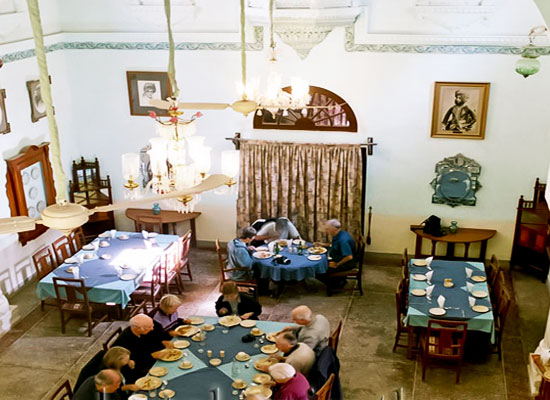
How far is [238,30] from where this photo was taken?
1055cm

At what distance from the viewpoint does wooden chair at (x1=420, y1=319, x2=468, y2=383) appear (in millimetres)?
7766

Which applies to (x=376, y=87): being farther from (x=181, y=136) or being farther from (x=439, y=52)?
(x=181, y=136)

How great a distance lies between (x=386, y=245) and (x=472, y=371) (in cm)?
355

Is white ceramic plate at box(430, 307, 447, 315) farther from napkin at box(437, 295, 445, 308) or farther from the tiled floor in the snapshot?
the tiled floor

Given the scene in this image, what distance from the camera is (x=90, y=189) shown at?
1177cm

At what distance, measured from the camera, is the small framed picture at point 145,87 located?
11.0m

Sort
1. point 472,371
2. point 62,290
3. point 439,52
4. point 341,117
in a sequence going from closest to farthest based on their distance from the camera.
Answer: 1. point 472,371
2. point 62,290
3. point 439,52
4. point 341,117

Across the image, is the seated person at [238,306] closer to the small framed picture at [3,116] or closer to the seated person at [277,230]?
the seated person at [277,230]

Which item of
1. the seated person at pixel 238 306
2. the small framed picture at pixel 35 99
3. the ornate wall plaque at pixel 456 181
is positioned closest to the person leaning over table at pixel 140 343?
the seated person at pixel 238 306

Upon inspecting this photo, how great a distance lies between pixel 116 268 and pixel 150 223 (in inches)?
87.9

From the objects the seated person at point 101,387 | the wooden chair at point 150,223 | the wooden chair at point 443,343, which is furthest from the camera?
the wooden chair at point 150,223

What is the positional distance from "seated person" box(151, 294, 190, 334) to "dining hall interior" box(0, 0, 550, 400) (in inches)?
1.6

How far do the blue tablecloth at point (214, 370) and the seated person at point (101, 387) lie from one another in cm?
63

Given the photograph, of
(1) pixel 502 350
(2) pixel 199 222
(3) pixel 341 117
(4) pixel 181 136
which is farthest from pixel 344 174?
(4) pixel 181 136
